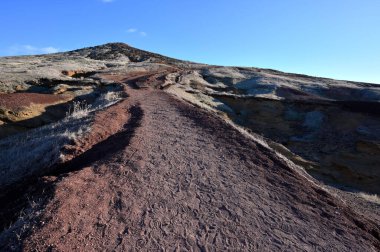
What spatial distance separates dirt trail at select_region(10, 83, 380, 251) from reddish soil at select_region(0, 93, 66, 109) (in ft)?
44.7

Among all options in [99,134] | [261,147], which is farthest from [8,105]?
[261,147]

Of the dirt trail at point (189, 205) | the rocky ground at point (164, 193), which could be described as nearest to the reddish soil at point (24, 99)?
the rocky ground at point (164, 193)

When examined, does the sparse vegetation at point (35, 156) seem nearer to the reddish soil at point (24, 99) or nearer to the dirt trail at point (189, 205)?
the dirt trail at point (189, 205)

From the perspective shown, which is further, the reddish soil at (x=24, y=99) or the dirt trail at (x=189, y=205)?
the reddish soil at (x=24, y=99)

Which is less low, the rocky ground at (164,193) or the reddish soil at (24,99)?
the rocky ground at (164,193)

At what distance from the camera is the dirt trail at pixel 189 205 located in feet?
19.6

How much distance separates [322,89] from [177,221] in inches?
1383

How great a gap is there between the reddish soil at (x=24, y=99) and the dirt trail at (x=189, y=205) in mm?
13637

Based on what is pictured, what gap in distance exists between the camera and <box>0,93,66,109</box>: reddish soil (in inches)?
870

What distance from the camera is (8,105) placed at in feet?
71.9

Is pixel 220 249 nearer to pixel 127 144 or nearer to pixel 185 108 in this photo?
pixel 127 144

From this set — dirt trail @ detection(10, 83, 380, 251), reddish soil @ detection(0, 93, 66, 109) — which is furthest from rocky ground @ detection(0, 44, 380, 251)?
reddish soil @ detection(0, 93, 66, 109)

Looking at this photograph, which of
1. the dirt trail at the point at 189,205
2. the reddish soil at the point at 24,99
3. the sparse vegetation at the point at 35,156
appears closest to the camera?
the dirt trail at the point at 189,205

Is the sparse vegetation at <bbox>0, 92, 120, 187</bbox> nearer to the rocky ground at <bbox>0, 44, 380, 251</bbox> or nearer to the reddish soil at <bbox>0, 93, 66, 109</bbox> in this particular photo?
the rocky ground at <bbox>0, 44, 380, 251</bbox>
